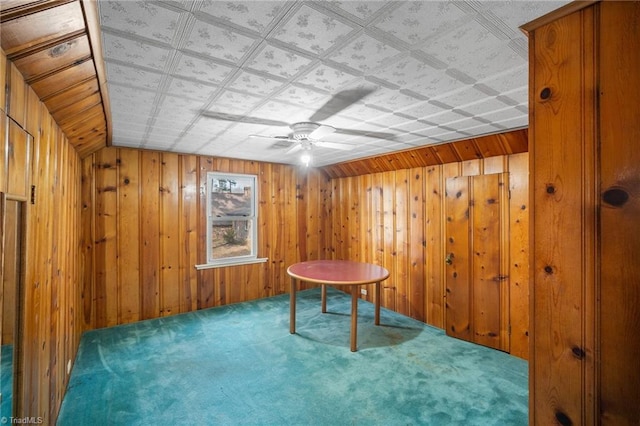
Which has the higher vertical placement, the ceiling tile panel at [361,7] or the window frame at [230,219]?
the ceiling tile panel at [361,7]

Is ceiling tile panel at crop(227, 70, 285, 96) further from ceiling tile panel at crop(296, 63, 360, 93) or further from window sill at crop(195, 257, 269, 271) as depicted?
window sill at crop(195, 257, 269, 271)

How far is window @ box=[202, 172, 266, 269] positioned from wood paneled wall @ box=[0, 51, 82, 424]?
1.95 m

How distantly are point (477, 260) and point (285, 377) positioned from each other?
252 centimetres

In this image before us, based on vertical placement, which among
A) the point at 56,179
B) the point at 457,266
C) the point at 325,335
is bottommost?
the point at 325,335

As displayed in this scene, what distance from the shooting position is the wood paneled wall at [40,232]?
47.5 inches

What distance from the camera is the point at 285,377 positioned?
2604 millimetres

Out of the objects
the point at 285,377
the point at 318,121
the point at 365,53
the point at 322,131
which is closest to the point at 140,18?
the point at 365,53

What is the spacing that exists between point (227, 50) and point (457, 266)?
11.1 ft

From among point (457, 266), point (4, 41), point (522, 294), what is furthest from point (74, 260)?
point (522, 294)

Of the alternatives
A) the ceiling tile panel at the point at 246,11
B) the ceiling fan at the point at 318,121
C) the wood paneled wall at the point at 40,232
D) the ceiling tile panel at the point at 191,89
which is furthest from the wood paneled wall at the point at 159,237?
the ceiling tile panel at the point at 246,11

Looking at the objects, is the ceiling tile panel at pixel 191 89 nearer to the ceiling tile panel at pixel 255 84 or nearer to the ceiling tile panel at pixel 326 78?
the ceiling tile panel at pixel 255 84

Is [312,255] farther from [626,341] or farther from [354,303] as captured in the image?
[626,341]

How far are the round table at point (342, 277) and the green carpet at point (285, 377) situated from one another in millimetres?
291

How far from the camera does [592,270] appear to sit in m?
0.96
